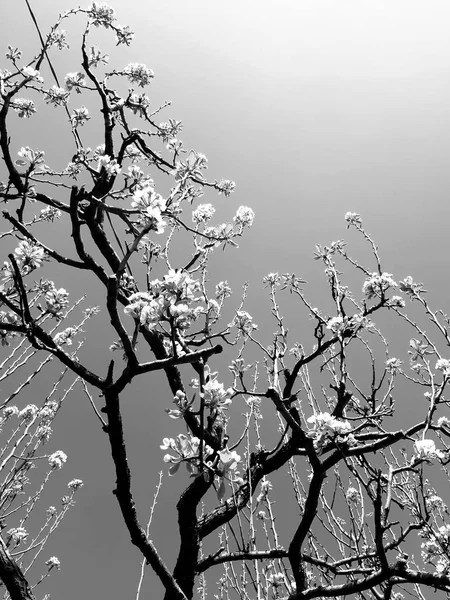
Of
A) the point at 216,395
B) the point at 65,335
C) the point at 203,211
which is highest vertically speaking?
the point at 203,211

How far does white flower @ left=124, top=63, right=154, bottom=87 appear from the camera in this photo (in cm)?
375

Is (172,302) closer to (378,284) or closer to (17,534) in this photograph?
(378,284)

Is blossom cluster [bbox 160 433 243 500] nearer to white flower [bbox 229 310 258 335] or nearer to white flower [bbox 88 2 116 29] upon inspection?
white flower [bbox 229 310 258 335]

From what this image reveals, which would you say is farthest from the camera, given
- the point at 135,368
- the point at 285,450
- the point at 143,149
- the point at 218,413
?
the point at 143,149

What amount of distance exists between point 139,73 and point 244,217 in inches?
73.0

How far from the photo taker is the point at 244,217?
3971 mm

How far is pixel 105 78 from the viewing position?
389 centimetres

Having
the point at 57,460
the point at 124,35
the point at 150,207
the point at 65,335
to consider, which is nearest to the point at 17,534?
the point at 57,460

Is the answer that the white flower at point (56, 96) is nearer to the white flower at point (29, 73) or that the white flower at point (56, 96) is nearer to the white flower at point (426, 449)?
the white flower at point (29, 73)

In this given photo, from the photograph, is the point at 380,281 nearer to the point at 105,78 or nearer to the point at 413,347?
the point at 413,347

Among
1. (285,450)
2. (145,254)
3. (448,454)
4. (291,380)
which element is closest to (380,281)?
(291,380)

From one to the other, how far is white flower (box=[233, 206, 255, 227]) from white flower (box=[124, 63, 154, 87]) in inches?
65.4

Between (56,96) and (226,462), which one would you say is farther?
(56,96)

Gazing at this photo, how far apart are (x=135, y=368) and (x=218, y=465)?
2.13 feet
